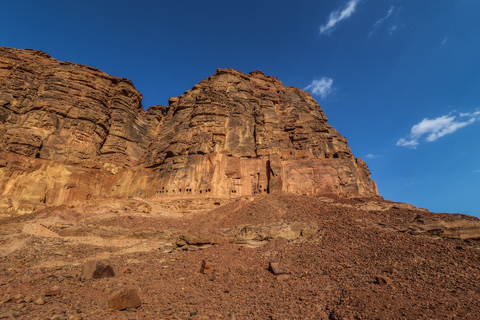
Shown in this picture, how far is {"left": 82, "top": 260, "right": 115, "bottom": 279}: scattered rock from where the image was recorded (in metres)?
9.17

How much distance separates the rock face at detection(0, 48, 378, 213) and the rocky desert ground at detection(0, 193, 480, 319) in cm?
1033

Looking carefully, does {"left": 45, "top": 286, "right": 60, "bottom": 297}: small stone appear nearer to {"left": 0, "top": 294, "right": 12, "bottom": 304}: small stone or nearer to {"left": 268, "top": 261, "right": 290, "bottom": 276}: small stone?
{"left": 0, "top": 294, "right": 12, "bottom": 304}: small stone

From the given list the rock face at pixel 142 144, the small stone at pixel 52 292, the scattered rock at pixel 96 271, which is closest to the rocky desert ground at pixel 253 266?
the small stone at pixel 52 292

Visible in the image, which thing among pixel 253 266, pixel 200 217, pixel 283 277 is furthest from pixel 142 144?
pixel 283 277

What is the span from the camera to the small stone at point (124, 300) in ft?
22.0

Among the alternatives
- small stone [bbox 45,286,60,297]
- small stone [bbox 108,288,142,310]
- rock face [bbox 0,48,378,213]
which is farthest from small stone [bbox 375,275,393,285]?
rock face [bbox 0,48,378,213]

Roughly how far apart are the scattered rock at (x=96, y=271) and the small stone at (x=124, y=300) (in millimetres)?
3001

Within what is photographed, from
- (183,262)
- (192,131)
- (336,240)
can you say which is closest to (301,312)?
(183,262)

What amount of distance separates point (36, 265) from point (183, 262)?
6661mm

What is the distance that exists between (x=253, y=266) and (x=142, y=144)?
128ft

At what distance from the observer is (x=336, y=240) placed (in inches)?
559

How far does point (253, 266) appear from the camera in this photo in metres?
11.6

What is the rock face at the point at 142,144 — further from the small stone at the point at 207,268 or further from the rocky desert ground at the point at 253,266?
the small stone at the point at 207,268

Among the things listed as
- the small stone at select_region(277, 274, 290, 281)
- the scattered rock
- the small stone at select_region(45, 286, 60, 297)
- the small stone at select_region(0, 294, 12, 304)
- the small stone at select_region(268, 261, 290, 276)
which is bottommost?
the small stone at select_region(0, 294, 12, 304)
